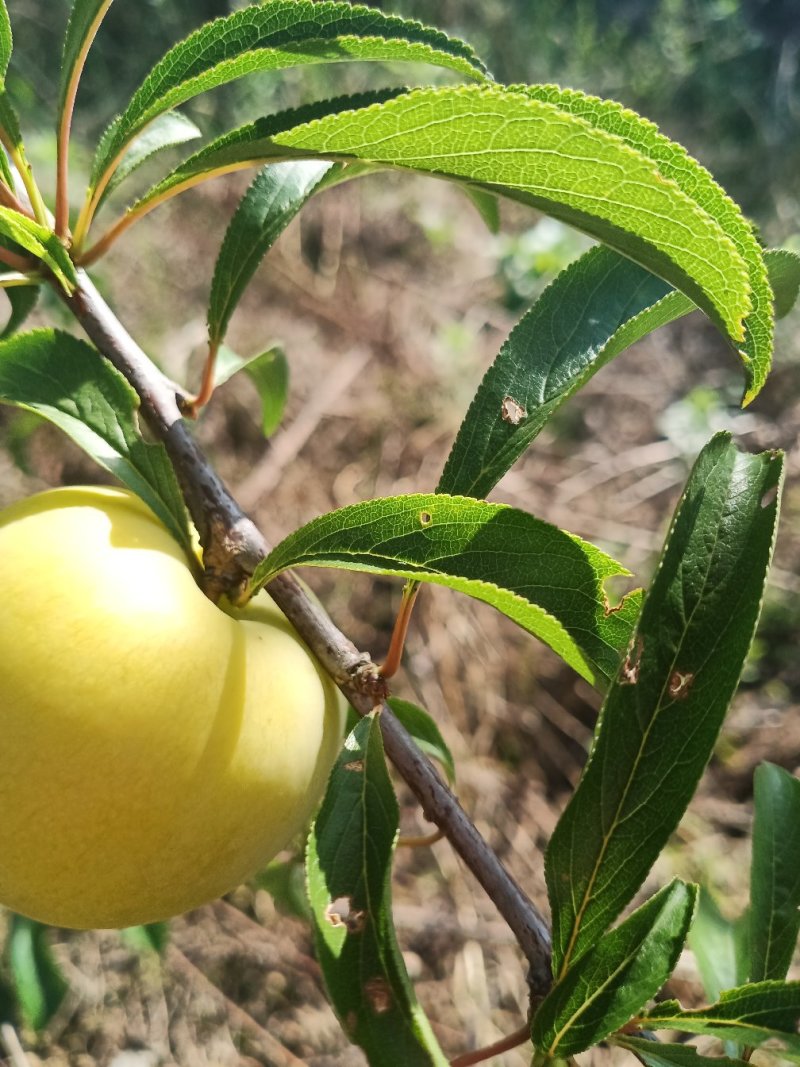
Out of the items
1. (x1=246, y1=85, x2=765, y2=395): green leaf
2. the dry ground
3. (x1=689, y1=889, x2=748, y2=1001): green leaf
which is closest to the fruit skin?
(x1=246, y1=85, x2=765, y2=395): green leaf

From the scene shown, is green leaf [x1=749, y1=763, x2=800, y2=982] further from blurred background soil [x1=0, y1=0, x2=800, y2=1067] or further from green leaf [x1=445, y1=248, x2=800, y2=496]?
blurred background soil [x1=0, y1=0, x2=800, y2=1067]

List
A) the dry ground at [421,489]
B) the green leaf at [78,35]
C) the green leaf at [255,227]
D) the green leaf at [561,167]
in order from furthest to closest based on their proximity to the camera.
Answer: the dry ground at [421,489] → the green leaf at [255,227] → the green leaf at [78,35] → the green leaf at [561,167]

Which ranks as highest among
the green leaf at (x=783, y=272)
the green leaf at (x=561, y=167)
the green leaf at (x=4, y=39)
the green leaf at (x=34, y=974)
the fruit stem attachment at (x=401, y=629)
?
the green leaf at (x=4, y=39)

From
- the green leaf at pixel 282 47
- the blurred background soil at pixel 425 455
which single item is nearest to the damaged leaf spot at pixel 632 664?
the green leaf at pixel 282 47

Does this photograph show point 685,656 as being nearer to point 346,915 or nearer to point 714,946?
point 346,915

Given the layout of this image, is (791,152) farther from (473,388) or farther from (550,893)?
(550,893)

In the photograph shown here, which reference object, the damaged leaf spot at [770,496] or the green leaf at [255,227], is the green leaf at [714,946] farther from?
the green leaf at [255,227]

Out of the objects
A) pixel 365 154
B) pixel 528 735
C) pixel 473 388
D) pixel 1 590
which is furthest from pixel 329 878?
pixel 473 388
